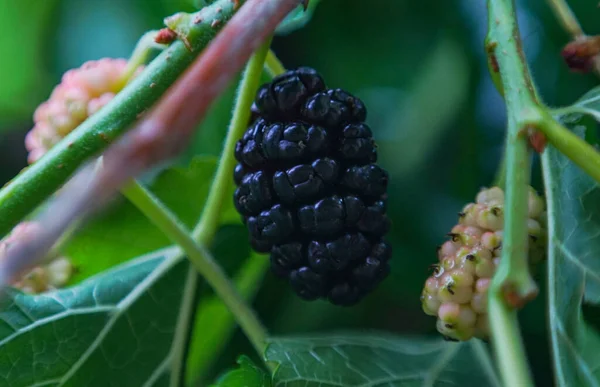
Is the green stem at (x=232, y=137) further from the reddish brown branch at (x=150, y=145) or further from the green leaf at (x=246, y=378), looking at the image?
the reddish brown branch at (x=150, y=145)

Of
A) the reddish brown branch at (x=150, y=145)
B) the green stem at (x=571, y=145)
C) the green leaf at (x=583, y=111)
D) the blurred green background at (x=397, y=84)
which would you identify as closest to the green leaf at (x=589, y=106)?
the green leaf at (x=583, y=111)

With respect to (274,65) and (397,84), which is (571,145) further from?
(397,84)

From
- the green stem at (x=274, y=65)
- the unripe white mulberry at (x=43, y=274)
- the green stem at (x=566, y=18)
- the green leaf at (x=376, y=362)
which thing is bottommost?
the green leaf at (x=376, y=362)

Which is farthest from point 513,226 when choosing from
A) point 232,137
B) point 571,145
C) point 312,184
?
point 232,137

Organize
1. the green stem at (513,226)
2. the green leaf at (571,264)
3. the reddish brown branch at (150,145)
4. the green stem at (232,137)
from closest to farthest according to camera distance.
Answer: the reddish brown branch at (150,145)
the green stem at (513,226)
the green leaf at (571,264)
the green stem at (232,137)

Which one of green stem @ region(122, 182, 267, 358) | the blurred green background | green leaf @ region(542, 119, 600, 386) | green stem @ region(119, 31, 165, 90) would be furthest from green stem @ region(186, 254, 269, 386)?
green leaf @ region(542, 119, 600, 386)

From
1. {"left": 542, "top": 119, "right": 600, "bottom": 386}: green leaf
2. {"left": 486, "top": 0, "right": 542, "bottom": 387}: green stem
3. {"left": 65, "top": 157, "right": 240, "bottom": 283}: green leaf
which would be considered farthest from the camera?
{"left": 65, "top": 157, "right": 240, "bottom": 283}: green leaf

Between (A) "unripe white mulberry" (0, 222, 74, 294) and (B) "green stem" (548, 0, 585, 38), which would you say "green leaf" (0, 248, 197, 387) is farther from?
(B) "green stem" (548, 0, 585, 38)

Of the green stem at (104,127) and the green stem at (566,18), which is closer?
the green stem at (104,127)
